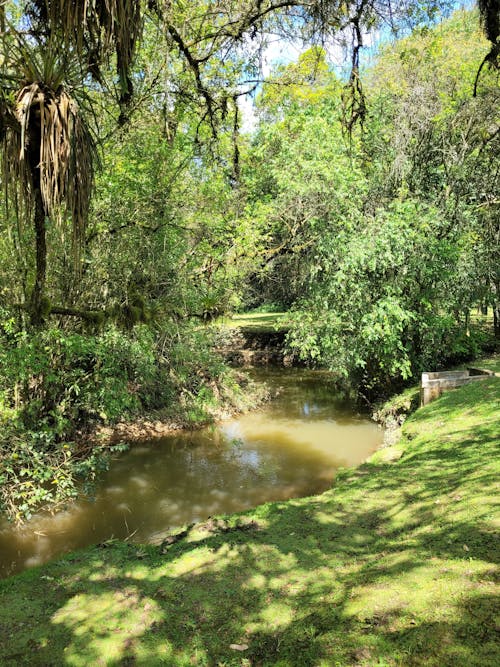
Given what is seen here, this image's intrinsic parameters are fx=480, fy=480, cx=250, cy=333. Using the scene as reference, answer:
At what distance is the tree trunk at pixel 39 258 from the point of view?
4.39m

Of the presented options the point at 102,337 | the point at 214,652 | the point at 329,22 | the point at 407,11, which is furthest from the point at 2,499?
the point at 407,11

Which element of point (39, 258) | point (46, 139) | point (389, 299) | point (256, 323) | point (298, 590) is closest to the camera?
point (46, 139)

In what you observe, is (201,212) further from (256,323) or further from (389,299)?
(256,323)

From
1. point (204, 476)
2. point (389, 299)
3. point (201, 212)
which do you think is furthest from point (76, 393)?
point (389, 299)

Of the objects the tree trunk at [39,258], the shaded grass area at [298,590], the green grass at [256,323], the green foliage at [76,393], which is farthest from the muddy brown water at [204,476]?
the green grass at [256,323]

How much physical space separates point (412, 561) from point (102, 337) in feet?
21.0

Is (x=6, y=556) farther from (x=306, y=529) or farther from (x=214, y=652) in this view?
(x=214, y=652)

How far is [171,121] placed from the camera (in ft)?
Answer: 29.4

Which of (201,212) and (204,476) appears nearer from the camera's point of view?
(204,476)

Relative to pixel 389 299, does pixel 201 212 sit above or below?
above

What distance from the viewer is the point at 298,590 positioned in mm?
3965

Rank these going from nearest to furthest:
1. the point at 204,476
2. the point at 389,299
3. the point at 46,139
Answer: the point at 46,139 → the point at 204,476 → the point at 389,299

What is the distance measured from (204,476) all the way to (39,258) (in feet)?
20.4

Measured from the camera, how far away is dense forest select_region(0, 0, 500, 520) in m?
4.15
